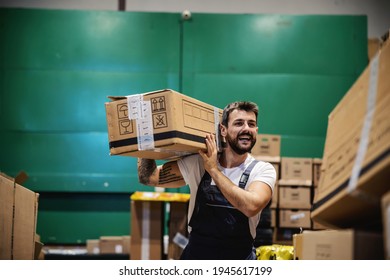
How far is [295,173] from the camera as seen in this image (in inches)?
207

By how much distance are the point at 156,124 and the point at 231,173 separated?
0.55 metres

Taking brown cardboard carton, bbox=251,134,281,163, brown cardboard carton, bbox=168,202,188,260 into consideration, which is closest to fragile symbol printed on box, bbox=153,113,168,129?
brown cardboard carton, bbox=168,202,188,260

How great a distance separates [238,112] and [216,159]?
0.33 metres

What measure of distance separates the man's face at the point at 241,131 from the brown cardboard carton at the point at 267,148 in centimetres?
257

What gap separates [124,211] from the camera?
600cm

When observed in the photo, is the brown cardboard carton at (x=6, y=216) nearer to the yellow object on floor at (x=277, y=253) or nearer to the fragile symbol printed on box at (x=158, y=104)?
the fragile symbol printed on box at (x=158, y=104)

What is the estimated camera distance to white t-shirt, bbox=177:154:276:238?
254 centimetres

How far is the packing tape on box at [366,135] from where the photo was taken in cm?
142

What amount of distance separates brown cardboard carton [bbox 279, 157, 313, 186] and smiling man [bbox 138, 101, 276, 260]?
2627 millimetres

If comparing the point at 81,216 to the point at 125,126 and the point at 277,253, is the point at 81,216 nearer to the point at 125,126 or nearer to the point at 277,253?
the point at 277,253

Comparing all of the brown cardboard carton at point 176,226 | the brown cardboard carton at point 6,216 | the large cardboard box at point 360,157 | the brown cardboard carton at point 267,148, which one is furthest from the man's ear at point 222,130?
the brown cardboard carton at point 267,148

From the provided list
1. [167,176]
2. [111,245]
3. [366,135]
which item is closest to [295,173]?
[111,245]

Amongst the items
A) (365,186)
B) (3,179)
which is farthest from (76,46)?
(365,186)
